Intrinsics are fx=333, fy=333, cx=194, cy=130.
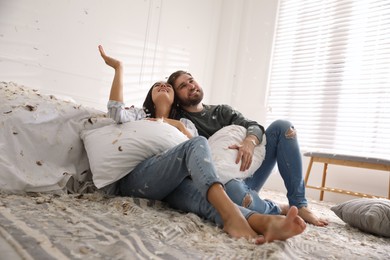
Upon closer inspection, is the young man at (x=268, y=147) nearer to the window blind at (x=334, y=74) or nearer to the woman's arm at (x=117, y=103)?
the woman's arm at (x=117, y=103)

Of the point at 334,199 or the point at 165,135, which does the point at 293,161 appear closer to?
the point at 165,135

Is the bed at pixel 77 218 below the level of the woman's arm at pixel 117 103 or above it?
below

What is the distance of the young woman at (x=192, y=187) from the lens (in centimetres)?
79

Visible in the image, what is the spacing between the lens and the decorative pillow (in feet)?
3.85

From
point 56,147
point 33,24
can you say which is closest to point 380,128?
point 56,147

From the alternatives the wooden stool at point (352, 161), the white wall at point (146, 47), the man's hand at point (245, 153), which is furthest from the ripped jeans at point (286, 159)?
the white wall at point (146, 47)

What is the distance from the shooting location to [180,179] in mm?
1049

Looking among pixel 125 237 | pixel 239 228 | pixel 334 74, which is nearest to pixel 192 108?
pixel 239 228

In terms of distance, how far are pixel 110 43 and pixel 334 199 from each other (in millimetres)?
2285

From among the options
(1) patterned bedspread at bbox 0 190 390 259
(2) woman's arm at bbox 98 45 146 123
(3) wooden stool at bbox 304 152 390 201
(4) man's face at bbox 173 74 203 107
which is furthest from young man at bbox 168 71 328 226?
(3) wooden stool at bbox 304 152 390 201

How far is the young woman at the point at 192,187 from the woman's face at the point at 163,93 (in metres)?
0.09

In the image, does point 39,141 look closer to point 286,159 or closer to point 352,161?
point 286,159

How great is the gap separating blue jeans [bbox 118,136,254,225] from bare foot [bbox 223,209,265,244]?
3cm

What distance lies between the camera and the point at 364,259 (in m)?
0.84
